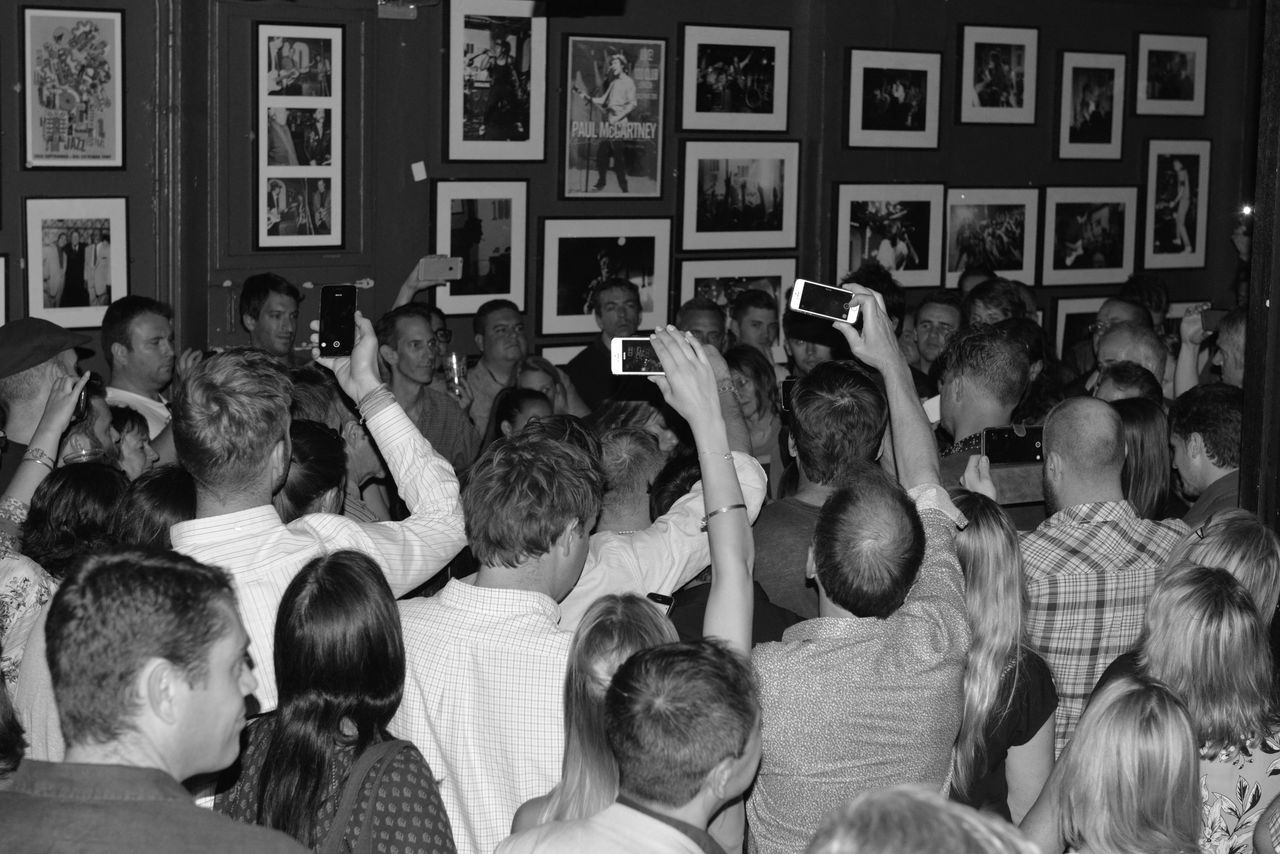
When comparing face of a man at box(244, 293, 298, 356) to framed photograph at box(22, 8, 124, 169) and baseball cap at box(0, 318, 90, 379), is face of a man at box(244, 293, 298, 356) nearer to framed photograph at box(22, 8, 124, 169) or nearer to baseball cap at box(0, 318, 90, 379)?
framed photograph at box(22, 8, 124, 169)

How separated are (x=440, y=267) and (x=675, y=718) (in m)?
5.87

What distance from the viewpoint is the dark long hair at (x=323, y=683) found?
2.37m

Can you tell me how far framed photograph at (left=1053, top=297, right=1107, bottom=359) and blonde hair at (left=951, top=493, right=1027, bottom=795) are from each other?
7.14 metres

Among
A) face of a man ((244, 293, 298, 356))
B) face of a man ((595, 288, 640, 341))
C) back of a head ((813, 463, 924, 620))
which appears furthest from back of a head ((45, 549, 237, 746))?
face of a man ((595, 288, 640, 341))

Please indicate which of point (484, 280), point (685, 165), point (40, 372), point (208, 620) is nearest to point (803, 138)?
point (685, 165)

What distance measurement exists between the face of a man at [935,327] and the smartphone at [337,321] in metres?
3.82

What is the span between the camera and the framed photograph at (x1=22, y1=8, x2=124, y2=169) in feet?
22.1

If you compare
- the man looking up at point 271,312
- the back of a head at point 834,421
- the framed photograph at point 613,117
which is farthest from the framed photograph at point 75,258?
the back of a head at point 834,421

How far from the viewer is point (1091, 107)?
32.6 ft

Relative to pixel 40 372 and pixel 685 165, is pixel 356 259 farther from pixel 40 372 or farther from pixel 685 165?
pixel 40 372

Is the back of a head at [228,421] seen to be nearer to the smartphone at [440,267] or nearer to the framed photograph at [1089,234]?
the smartphone at [440,267]

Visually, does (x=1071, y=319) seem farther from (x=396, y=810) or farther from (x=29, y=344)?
(x=396, y=810)

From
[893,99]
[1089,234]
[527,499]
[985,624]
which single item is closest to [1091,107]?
[1089,234]

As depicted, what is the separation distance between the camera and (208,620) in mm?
1926
